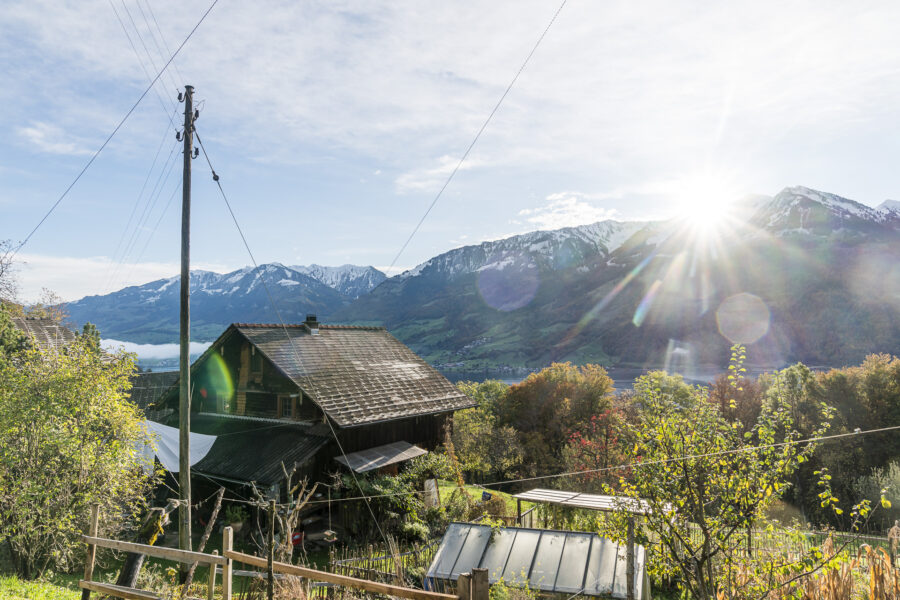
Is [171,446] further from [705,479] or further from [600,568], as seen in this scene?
[705,479]

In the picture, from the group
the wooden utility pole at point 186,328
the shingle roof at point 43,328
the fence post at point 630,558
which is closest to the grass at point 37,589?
the wooden utility pole at point 186,328

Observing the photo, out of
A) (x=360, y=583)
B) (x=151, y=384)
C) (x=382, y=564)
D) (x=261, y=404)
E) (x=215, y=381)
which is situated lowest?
(x=382, y=564)

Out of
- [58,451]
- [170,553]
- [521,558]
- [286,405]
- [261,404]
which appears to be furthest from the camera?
[261,404]

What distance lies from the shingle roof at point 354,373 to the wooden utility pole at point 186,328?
5849mm

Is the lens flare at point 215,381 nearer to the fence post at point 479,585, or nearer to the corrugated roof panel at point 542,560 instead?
the corrugated roof panel at point 542,560

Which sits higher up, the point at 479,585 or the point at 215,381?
the point at 215,381

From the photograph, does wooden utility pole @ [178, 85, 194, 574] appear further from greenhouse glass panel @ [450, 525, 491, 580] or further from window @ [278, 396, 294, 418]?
window @ [278, 396, 294, 418]

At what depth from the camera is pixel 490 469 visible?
107 ft

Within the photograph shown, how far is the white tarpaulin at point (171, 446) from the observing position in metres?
18.3

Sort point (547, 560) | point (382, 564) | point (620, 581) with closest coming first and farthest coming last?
point (620, 581)
point (547, 560)
point (382, 564)

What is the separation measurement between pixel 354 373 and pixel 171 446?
7.81m

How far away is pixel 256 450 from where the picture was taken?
64.3 ft

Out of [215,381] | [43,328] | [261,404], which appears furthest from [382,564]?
[43,328]

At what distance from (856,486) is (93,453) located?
129 ft
